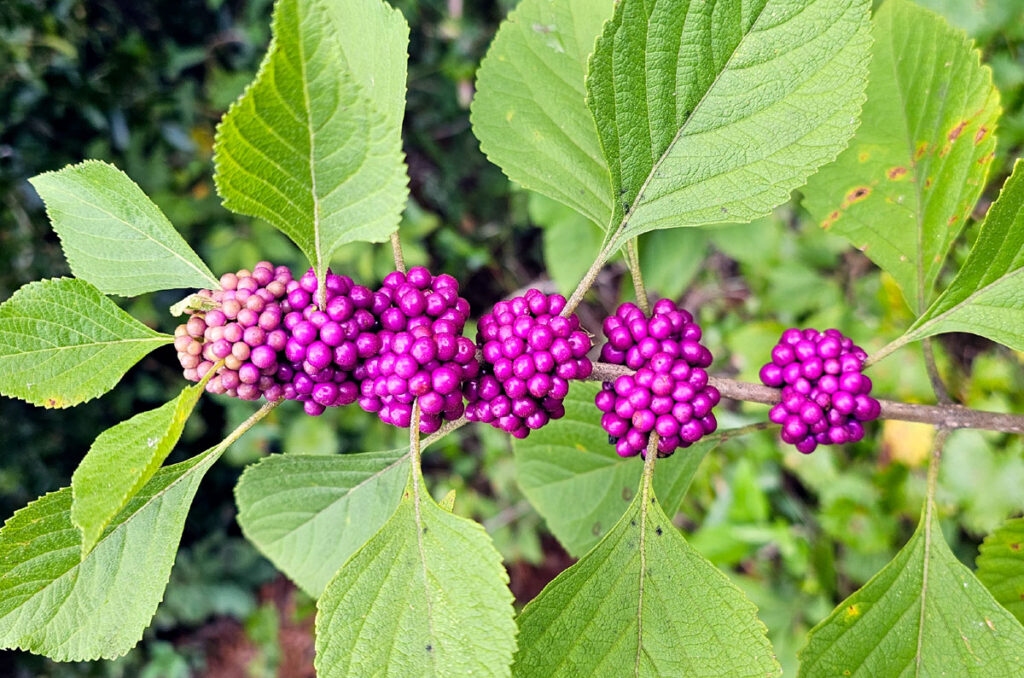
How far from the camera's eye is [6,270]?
3.13 meters

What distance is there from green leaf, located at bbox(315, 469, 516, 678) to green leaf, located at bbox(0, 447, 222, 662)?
315 mm

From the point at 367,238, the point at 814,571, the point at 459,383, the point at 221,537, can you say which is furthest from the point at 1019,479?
the point at 221,537

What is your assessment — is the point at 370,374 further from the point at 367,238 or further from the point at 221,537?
the point at 221,537

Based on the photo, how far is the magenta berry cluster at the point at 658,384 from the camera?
1148 mm

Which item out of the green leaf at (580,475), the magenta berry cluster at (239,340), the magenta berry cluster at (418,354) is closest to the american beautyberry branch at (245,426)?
the magenta berry cluster at (239,340)

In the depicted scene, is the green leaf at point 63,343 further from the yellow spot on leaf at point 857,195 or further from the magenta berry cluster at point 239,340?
the yellow spot on leaf at point 857,195

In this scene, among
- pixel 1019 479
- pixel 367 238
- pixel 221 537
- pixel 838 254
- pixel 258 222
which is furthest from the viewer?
pixel 221 537

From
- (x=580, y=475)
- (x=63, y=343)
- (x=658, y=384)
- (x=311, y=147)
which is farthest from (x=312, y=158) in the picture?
(x=580, y=475)

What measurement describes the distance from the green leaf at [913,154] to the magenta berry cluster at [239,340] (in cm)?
117

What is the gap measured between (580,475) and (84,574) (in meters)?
1.10

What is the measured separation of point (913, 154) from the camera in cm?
143

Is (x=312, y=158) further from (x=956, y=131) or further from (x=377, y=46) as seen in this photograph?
(x=956, y=131)

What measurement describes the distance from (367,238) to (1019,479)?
8.40 feet

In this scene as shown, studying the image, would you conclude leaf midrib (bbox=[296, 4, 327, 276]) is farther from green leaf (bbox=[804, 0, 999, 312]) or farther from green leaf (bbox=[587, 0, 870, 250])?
green leaf (bbox=[804, 0, 999, 312])
